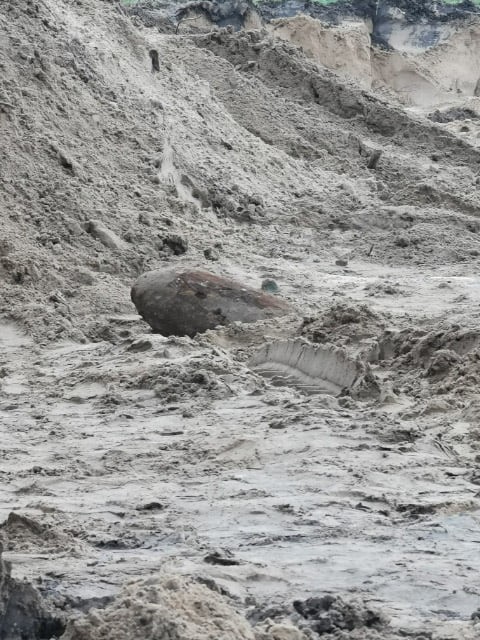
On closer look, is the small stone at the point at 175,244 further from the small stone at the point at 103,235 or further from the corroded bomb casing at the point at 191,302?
the corroded bomb casing at the point at 191,302

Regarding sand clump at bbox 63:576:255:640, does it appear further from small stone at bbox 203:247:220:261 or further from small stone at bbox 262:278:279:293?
small stone at bbox 203:247:220:261

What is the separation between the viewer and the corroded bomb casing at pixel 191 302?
686cm

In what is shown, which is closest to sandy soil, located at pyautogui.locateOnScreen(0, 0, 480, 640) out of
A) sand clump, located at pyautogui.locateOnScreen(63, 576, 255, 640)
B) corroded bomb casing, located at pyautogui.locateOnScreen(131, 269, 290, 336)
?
sand clump, located at pyautogui.locateOnScreen(63, 576, 255, 640)

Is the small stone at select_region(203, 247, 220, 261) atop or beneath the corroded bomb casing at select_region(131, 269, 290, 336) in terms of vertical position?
beneath

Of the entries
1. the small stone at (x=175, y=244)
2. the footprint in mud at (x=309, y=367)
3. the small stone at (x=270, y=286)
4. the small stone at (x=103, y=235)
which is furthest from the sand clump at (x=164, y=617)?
the small stone at (x=175, y=244)

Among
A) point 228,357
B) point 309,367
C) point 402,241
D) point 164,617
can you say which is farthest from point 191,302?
point 164,617

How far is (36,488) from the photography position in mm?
3873

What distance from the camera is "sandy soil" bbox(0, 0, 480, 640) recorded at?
2715mm

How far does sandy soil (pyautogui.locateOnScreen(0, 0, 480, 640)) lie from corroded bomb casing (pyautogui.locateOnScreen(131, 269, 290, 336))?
19 cm

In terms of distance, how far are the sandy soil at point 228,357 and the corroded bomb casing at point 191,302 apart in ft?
0.62

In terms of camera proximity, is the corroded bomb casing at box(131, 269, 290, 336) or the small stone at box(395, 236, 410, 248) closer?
the corroded bomb casing at box(131, 269, 290, 336)

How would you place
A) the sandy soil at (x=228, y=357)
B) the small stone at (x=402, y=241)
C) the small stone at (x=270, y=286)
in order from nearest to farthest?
the sandy soil at (x=228, y=357)
the small stone at (x=270, y=286)
the small stone at (x=402, y=241)

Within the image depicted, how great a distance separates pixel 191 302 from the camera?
6.90 metres

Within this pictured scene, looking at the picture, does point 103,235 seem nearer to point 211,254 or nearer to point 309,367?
point 211,254
